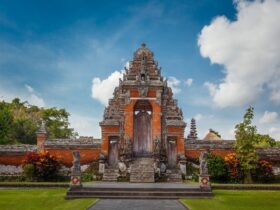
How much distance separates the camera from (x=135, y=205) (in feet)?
42.8

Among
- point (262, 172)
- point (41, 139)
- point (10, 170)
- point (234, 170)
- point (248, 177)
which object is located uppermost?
point (41, 139)

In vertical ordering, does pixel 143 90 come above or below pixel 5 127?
below

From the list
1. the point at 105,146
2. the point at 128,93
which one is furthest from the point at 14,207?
the point at 128,93

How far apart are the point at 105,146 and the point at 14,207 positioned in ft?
41.9

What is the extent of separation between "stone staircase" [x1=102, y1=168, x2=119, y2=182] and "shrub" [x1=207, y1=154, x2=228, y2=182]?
6575 millimetres

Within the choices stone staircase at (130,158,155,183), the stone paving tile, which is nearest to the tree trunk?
stone staircase at (130,158,155,183)

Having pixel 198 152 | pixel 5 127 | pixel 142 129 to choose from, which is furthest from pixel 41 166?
pixel 5 127

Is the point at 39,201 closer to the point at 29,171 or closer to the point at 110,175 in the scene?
the point at 29,171

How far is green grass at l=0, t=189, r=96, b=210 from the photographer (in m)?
13.0

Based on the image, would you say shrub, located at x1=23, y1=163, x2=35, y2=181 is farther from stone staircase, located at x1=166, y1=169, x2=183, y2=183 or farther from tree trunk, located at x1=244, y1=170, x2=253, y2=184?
tree trunk, located at x1=244, y1=170, x2=253, y2=184

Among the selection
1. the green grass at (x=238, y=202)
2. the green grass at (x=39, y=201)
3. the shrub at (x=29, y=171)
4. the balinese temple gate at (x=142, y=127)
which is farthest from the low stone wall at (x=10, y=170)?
the green grass at (x=238, y=202)

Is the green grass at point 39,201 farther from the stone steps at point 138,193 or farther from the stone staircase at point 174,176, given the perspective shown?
the stone staircase at point 174,176

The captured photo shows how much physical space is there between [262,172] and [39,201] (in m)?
16.4

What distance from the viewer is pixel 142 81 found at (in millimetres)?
26172
